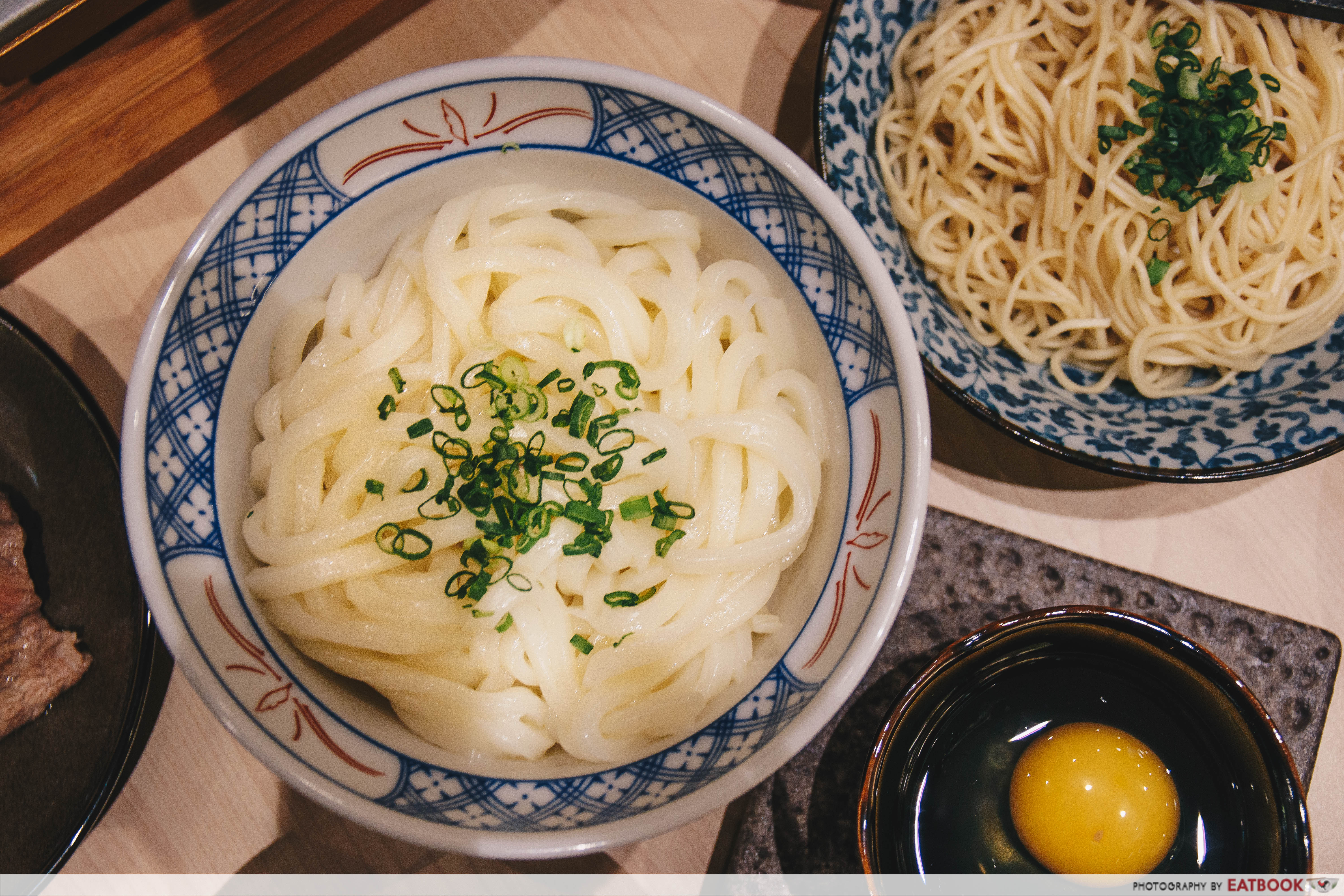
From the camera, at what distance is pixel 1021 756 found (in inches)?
74.5

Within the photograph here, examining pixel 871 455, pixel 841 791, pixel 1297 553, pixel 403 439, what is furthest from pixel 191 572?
pixel 1297 553

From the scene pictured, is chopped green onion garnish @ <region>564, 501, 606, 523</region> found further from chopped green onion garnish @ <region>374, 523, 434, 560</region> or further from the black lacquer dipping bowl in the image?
the black lacquer dipping bowl

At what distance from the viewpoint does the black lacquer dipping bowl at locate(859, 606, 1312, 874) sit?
168cm

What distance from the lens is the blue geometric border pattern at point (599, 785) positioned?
1.45 metres

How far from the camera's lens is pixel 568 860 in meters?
1.94

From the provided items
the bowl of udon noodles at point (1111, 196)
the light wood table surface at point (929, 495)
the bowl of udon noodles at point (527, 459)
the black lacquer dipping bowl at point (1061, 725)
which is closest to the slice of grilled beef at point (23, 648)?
the light wood table surface at point (929, 495)

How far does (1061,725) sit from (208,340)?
1.97 meters

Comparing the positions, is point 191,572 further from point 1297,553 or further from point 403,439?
point 1297,553

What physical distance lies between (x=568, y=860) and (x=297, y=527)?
3.32 feet

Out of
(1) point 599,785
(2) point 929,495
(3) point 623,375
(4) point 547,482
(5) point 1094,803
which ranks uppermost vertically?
(3) point 623,375

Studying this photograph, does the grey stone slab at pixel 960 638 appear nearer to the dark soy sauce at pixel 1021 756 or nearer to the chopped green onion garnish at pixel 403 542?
the dark soy sauce at pixel 1021 756

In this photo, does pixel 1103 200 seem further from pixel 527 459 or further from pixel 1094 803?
pixel 527 459

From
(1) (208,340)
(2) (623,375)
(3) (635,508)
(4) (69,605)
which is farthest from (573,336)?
(4) (69,605)

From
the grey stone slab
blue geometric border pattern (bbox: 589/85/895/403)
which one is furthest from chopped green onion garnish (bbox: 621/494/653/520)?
the grey stone slab
